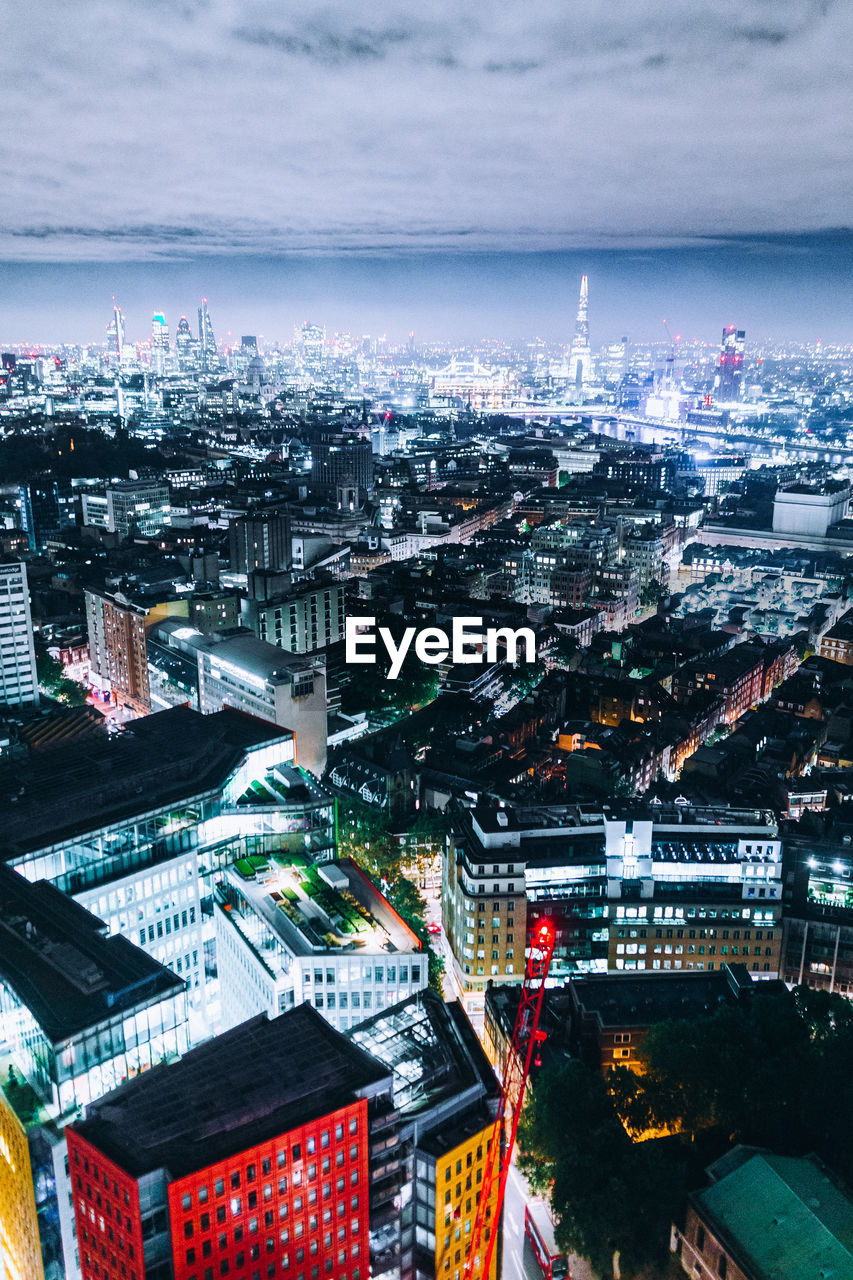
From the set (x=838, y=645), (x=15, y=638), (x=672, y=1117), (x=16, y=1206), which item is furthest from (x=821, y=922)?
(x=15, y=638)

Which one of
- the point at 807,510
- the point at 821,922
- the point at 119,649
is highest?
the point at 807,510

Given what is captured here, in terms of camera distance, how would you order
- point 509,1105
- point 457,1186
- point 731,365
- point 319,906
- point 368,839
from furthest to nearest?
point 731,365 → point 368,839 → point 319,906 → point 509,1105 → point 457,1186

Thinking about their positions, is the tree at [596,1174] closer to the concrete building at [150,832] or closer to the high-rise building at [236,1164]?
A: the high-rise building at [236,1164]

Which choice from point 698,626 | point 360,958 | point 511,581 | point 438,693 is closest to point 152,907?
point 360,958

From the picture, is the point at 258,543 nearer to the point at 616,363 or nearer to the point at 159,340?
the point at 159,340

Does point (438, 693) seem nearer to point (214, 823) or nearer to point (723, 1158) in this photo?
point (214, 823)

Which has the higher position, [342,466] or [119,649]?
[342,466]

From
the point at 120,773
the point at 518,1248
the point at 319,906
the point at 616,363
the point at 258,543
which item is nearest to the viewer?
the point at 518,1248
